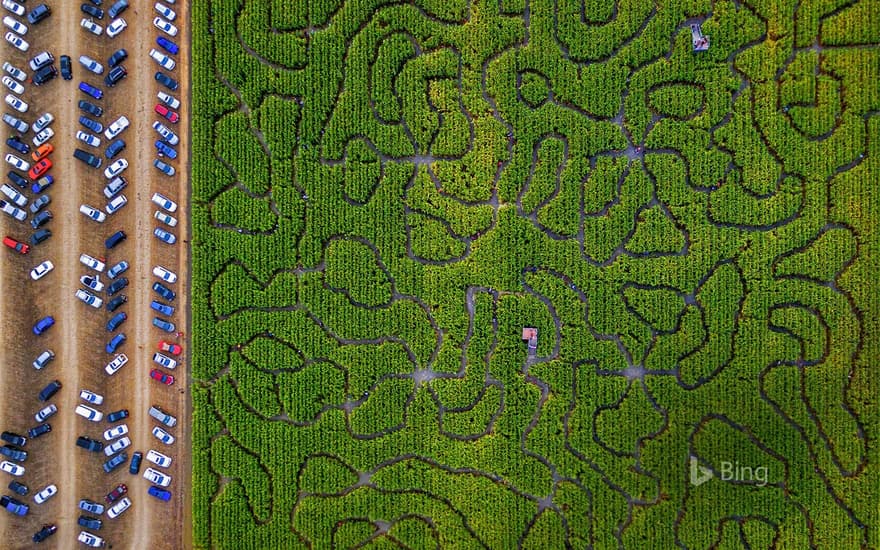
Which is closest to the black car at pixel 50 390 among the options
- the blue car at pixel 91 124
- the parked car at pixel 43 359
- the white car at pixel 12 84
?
the parked car at pixel 43 359

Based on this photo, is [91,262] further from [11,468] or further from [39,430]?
[11,468]

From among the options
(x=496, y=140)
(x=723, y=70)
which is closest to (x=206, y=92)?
(x=496, y=140)

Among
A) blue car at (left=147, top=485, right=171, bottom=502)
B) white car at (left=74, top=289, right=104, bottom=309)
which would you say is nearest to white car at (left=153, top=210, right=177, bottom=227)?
white car at (left=74, top=289, right=104, bottom=309)

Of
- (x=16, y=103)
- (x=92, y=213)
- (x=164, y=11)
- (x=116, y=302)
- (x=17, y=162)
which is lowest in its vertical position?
(x=116, y=302)

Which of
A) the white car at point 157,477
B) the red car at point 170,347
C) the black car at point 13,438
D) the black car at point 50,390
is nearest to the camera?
the black car at point 13,438

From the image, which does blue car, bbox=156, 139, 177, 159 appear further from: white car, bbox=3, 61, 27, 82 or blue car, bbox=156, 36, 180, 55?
white car, bbox=3, 61, 27, 82

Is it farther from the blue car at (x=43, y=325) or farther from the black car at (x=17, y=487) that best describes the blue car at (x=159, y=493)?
the blue car at (x=43, y=325)

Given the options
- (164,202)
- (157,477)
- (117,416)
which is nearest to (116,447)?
(117,416)
